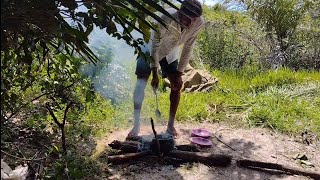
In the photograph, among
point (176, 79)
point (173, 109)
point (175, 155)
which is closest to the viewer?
point (175, 155)

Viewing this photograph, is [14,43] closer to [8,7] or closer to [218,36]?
[8,7]

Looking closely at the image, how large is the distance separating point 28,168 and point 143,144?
4.23ft

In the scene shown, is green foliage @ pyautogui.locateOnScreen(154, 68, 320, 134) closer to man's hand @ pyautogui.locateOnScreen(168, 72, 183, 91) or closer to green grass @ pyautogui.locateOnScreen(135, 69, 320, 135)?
green grass @ pyautogui.locateOnScreen(135, 69, 320, 135)

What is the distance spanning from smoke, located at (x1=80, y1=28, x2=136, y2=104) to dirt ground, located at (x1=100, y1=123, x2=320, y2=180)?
1.11 metres

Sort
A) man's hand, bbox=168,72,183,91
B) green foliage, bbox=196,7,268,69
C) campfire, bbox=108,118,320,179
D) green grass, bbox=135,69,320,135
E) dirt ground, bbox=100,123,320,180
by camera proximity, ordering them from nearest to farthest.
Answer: dirt ground, bbox=100,123,320,180 < campfire, bbox=108,118,320,179 < man's hand, bbox=168,72,183,91 < green grass, bbox=135,69,320,135 < green foliage, bbox=196,7,268,69

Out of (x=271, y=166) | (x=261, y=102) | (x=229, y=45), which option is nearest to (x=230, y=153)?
(x=271, y=166)

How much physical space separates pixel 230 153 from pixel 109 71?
239cm

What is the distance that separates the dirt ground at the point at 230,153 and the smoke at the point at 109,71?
111cm

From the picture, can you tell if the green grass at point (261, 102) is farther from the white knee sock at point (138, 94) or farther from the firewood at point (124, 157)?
the firewood at point (124, 157)

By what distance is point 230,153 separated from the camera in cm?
410

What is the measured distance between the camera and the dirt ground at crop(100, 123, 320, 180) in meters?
3.46

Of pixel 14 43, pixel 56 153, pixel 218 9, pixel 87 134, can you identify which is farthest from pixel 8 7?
pixel 218 9

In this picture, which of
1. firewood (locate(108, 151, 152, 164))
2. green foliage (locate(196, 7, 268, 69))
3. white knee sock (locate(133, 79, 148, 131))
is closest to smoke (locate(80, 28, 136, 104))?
white knee sock (locate(133, 79, 148, 131))

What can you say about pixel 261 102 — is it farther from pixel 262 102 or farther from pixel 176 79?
pixel 176 79
